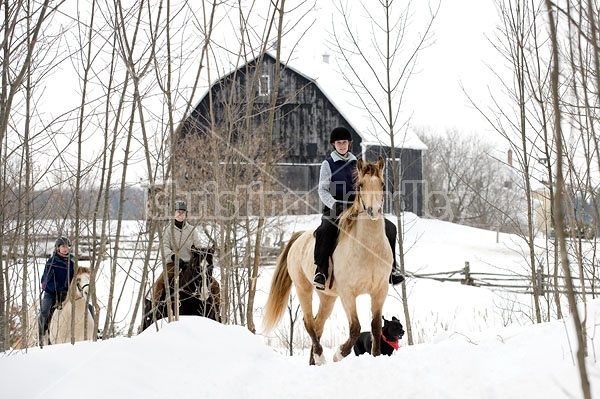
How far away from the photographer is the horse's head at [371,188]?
16.7 feet

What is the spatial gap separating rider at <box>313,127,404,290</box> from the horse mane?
13 centimetres

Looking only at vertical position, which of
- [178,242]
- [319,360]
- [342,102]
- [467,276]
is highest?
[342,102]

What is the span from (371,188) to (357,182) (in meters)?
0.21

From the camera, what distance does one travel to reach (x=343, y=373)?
3602 mm

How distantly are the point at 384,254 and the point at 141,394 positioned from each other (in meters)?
3.18

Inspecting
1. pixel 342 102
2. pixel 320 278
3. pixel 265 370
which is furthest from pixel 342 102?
pixel 265 370

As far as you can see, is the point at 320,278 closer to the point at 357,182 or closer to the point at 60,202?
the point at 357,182

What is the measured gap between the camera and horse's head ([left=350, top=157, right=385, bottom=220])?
5.08 m

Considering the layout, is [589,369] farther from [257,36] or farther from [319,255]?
[257,36]

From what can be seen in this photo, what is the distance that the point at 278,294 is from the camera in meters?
7.11

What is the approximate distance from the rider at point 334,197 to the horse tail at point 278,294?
120 centimetres

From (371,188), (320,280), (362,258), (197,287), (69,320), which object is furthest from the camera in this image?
(69,320)

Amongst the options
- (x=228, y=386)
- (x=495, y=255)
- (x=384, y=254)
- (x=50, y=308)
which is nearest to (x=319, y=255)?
(x=384, y=254)

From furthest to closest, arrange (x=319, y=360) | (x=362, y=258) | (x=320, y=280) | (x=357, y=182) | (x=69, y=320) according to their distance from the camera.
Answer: (x=69, y=320) → (x=319, y=360) → (x=320, y=280) → (x=362, y=258) → (x=357, y=182)
